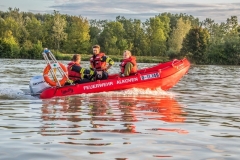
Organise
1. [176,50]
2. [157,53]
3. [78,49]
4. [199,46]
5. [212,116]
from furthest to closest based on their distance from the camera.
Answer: [157,53] < [78,49] < [176,50] < [199,46] < [212,116]

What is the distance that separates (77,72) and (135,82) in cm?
165

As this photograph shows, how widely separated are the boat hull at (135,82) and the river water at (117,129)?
0.81m

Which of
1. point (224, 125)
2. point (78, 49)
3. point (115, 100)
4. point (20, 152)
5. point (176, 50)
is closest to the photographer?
point (20, 152)

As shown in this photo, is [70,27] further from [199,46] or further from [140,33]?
[199,46]

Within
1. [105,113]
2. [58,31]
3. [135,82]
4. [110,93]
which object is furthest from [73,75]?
[58,31]

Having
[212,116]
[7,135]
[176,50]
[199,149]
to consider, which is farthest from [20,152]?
[176,50]

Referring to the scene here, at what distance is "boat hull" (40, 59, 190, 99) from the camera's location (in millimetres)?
13216

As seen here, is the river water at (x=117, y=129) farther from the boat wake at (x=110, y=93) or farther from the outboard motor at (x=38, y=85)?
the outboard motor at (x=38, y=85)

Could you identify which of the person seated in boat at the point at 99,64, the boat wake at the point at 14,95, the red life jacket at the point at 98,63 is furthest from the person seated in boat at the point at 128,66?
the boat wake at the point at 14,95

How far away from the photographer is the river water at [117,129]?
19.6 ft

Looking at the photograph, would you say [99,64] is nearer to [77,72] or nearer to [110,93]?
[77,72]

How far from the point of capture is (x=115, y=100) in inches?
486

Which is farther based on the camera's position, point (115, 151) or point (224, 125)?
point (224, 125)

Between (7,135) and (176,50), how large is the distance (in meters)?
70.0
